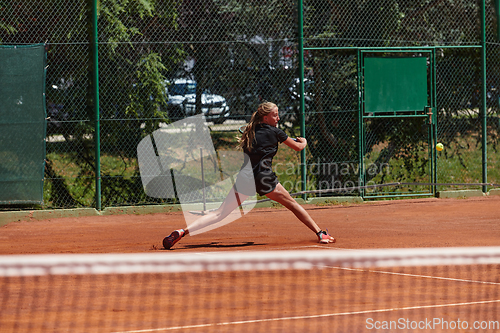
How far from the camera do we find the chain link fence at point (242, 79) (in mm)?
9352

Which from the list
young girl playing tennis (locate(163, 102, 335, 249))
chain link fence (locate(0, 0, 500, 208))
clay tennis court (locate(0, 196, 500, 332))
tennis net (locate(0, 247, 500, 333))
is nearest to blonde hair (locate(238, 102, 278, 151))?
young girl playing tennis (locate(163, 102, 335, 249))

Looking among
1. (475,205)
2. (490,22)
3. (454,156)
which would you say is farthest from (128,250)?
(490,22)

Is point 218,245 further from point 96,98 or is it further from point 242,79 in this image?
point 242,79

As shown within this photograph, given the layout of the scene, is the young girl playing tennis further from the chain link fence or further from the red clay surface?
the chain link fence

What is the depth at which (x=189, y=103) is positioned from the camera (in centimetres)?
995

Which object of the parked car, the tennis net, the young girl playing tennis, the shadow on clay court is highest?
the parked car

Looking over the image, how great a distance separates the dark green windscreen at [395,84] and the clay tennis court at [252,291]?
323cm

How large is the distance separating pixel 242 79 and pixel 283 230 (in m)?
3.18

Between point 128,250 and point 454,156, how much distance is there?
6912 millimetres

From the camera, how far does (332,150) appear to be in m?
10.4

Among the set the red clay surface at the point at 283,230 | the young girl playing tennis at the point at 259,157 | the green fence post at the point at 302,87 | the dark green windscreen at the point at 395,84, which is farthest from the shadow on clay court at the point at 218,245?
the dark green windscreen at the point at 395,84

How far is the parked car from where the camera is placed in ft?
32.2

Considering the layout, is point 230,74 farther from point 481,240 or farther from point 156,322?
point 156,322

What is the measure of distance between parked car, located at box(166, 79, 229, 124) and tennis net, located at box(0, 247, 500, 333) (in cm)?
498
